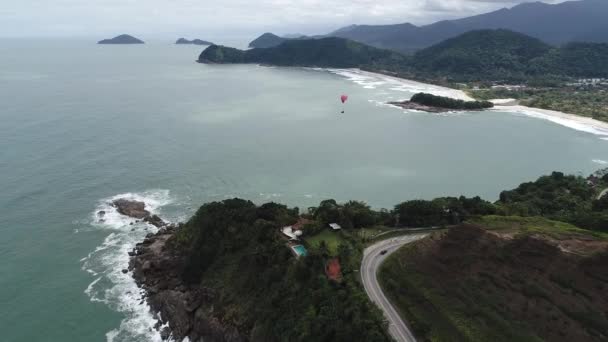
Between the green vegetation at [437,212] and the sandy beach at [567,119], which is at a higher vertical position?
the sandy beach at [567,119]

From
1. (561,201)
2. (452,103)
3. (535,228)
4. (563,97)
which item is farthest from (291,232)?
(563,97)

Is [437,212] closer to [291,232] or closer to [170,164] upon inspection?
[291,232]

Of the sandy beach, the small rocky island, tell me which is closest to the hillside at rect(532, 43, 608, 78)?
the sandy beach

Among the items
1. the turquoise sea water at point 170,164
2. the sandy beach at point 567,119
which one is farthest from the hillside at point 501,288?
the sandy beach at point 567,119

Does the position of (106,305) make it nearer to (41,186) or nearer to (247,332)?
(247,332)

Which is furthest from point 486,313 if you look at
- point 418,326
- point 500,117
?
point 500,117

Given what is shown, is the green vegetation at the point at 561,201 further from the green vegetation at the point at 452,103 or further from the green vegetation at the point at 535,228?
the green vegetation at the point at 452,103

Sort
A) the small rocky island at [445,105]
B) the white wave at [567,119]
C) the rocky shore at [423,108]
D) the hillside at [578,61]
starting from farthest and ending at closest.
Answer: the hillside at [578,61] → the small rocky island at [445,105] → the rocky shore at [423,108] → the white wave at [567,119]
